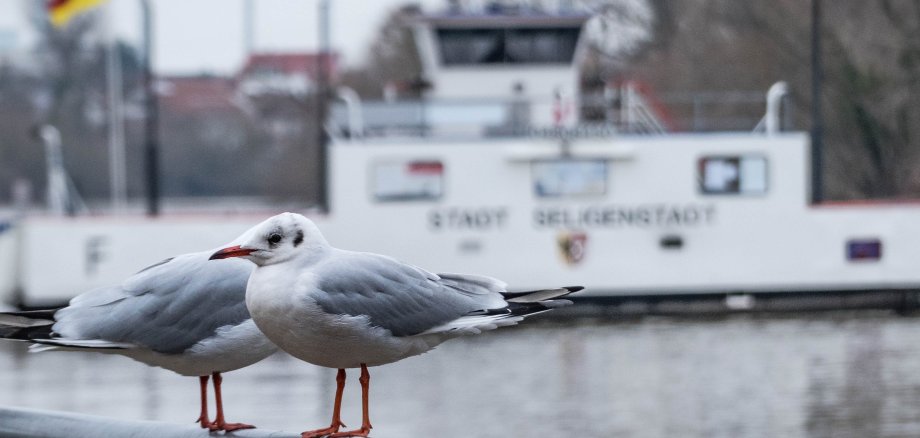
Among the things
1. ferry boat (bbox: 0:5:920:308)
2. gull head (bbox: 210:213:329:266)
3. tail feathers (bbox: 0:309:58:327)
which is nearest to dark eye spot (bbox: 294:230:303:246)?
gull head (bbox: 210:213:329:266)

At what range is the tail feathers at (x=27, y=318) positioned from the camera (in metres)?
3.22

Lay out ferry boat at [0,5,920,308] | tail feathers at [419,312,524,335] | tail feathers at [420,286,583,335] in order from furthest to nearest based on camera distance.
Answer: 1. ferry boat at [0,5,920,308]
2. tail feathers at [419,312,524,335]
3. tail feathers at [420,286,583,335]

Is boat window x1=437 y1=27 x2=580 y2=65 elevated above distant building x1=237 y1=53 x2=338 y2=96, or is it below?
below

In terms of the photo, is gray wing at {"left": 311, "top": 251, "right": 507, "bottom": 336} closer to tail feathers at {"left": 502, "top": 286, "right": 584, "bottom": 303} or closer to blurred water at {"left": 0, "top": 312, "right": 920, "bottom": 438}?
tail feathers at {"left": 502, "top": 286, "right": 584, "bottom": 303}

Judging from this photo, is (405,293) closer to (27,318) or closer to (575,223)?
(27,318)

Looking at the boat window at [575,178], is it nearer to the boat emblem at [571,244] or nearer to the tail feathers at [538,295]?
the boat emblem at [571,244]

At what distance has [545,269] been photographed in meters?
22.2

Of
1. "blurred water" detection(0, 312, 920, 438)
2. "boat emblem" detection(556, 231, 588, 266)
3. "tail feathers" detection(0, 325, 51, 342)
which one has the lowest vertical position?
"blurred water" detection(0, 312, 920, 438)

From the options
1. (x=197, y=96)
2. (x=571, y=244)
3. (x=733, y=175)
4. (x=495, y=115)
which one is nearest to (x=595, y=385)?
(x=571, y=244)

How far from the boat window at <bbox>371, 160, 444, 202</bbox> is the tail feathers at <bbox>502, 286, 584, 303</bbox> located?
18.6m

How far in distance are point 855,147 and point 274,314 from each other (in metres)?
31.6

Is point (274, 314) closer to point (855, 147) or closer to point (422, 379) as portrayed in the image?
point (422, 379)

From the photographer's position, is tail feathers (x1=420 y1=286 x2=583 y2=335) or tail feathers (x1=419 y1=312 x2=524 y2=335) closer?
tail feathers (x1=420 y1=286 x2=583 y2=335)

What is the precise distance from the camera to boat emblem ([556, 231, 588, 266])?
872 inches
